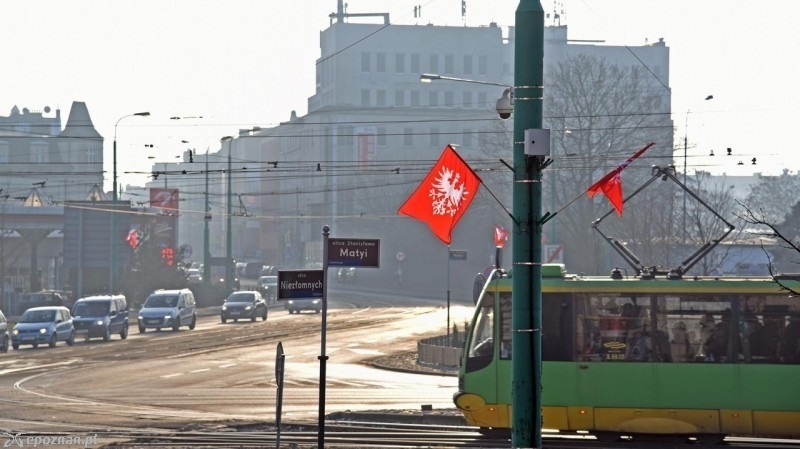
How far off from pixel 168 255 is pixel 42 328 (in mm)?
29508

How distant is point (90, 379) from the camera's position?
3472 centimetres

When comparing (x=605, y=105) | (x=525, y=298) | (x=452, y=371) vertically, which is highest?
(x=605, y=105)

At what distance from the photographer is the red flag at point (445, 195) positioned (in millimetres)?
15398

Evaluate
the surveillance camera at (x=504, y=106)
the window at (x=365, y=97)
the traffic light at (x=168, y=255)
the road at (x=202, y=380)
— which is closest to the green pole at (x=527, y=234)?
the surveillance camera at (x=504, y=106)

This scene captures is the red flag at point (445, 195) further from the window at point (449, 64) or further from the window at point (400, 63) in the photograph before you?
the window at point (449, 64)

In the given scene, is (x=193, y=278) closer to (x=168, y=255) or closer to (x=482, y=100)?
(x=168, y=255)

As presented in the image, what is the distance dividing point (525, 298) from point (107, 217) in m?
51.9

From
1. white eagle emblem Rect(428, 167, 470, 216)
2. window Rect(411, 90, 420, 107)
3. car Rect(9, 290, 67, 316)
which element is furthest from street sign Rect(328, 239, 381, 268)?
window Rect(411, 90, 420, 107)

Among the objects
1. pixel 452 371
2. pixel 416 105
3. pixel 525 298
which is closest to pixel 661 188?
pixel 452 371

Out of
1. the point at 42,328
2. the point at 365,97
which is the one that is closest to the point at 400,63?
the point at 365,97

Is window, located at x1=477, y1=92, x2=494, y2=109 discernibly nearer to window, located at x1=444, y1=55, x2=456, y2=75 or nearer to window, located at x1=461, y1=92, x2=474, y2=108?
window, located at x1=461, y1=92, x2=474, y2=108

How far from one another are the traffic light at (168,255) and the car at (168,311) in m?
18.0

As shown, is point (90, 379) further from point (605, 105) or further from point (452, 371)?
point (605, 105)

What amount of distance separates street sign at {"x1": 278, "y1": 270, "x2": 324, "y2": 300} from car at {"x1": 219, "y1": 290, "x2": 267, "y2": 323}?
1868 inches
